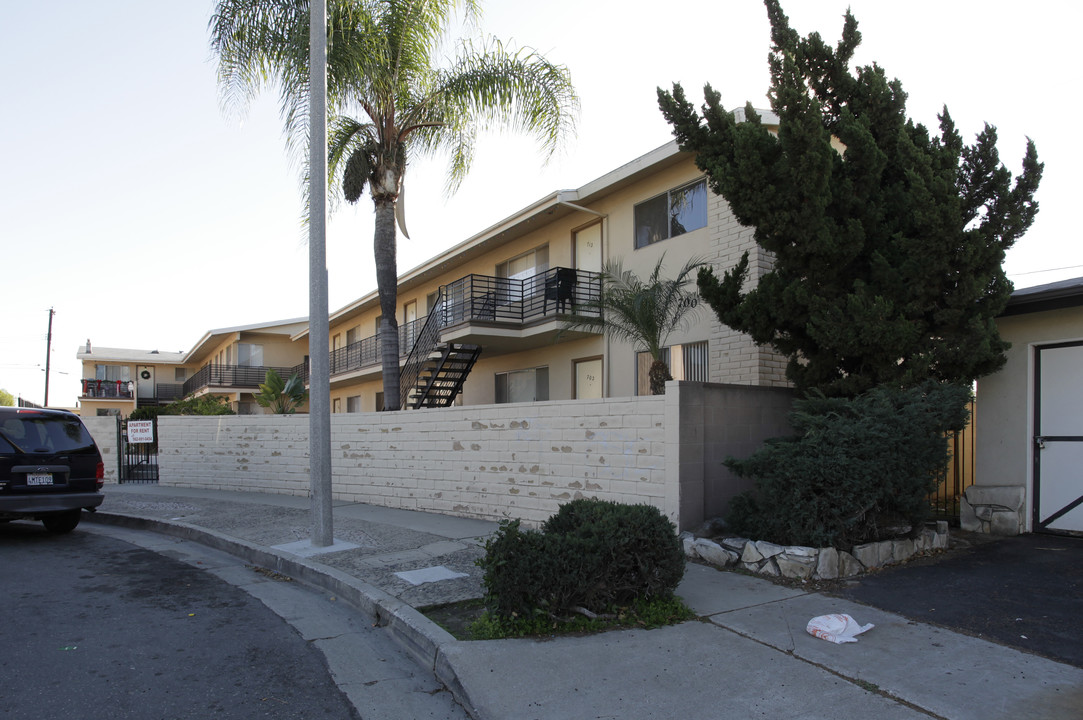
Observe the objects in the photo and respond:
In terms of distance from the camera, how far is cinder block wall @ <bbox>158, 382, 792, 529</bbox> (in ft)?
26.2

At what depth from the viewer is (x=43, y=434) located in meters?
10.1

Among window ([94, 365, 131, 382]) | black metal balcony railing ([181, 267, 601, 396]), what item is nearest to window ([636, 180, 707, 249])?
black metal balcony railing ([181, 267, 601, 396])

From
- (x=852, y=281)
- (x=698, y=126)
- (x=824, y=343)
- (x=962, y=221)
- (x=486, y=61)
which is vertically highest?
(x=486, y=61)

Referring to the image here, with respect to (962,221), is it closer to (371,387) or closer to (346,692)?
(346,692)

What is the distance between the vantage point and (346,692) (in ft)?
14.8

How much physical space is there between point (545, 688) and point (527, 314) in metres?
12.8

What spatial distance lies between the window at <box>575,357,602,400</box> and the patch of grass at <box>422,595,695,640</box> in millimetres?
10011

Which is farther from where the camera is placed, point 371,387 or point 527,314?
point 371,387

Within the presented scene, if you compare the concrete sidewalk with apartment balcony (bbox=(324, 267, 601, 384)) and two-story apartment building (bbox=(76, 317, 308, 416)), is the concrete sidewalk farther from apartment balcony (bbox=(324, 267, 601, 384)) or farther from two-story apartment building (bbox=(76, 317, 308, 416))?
two-story apartment building (bbox=(76, 317, 308, 416))

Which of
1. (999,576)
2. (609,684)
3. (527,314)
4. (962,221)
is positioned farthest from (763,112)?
(609,684)

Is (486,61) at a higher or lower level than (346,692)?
higher

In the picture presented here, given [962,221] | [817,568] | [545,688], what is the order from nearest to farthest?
[545,688] < [817,568] < [962,221]

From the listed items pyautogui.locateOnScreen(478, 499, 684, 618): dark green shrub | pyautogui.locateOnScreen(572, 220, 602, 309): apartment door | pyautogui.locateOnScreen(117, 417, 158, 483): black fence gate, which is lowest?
pyautogui.locateOnScreen(117, 417, 158, 483): black fence gate

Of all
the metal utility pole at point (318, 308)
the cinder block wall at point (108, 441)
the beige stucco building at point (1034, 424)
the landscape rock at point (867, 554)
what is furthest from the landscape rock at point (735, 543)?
the cinder block wall at point (108, 441)
